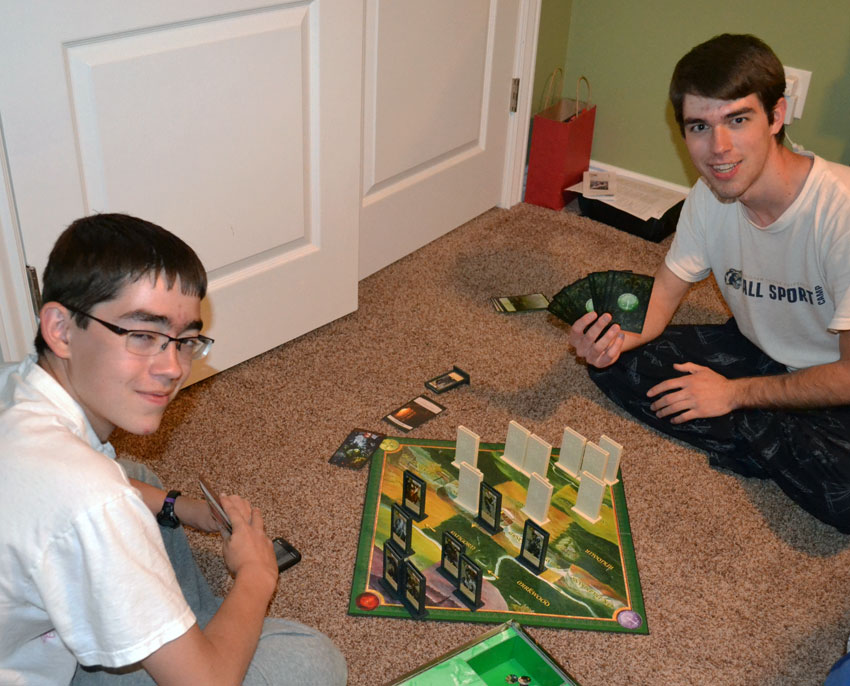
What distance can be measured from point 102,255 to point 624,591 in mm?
1120

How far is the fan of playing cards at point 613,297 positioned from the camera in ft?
6.63

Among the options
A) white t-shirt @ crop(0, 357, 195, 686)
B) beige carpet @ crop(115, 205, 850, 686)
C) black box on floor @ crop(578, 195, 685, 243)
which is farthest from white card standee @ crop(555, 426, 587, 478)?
black box on floor @ crop(578, 195, 685, 243)

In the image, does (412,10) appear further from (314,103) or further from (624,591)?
(624,591)

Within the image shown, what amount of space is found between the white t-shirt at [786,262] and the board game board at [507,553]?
48 cm

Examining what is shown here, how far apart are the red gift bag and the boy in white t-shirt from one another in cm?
101

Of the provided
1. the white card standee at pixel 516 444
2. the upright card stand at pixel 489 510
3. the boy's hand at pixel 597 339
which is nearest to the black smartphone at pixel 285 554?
the upright card stand at pixel 489 510

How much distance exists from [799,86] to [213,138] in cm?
182

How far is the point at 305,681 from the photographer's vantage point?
1.33 metres

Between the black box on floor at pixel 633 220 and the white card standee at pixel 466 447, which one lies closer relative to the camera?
the white card standee at pixel 466 447

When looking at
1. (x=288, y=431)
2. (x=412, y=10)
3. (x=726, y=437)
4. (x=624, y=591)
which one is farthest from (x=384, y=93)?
(x=624, y=591)

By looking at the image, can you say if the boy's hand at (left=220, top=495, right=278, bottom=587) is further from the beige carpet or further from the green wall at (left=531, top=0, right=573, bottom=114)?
the green wall at (left=531, top=0, right=573, bottom=114)

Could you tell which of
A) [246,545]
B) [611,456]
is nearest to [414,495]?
[611,456]

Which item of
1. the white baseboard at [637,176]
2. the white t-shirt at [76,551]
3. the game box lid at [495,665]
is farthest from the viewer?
the white baseboard at [637,176]

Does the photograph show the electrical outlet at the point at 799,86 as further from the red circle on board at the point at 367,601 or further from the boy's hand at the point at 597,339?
the red circle on board at the point at 367,601
